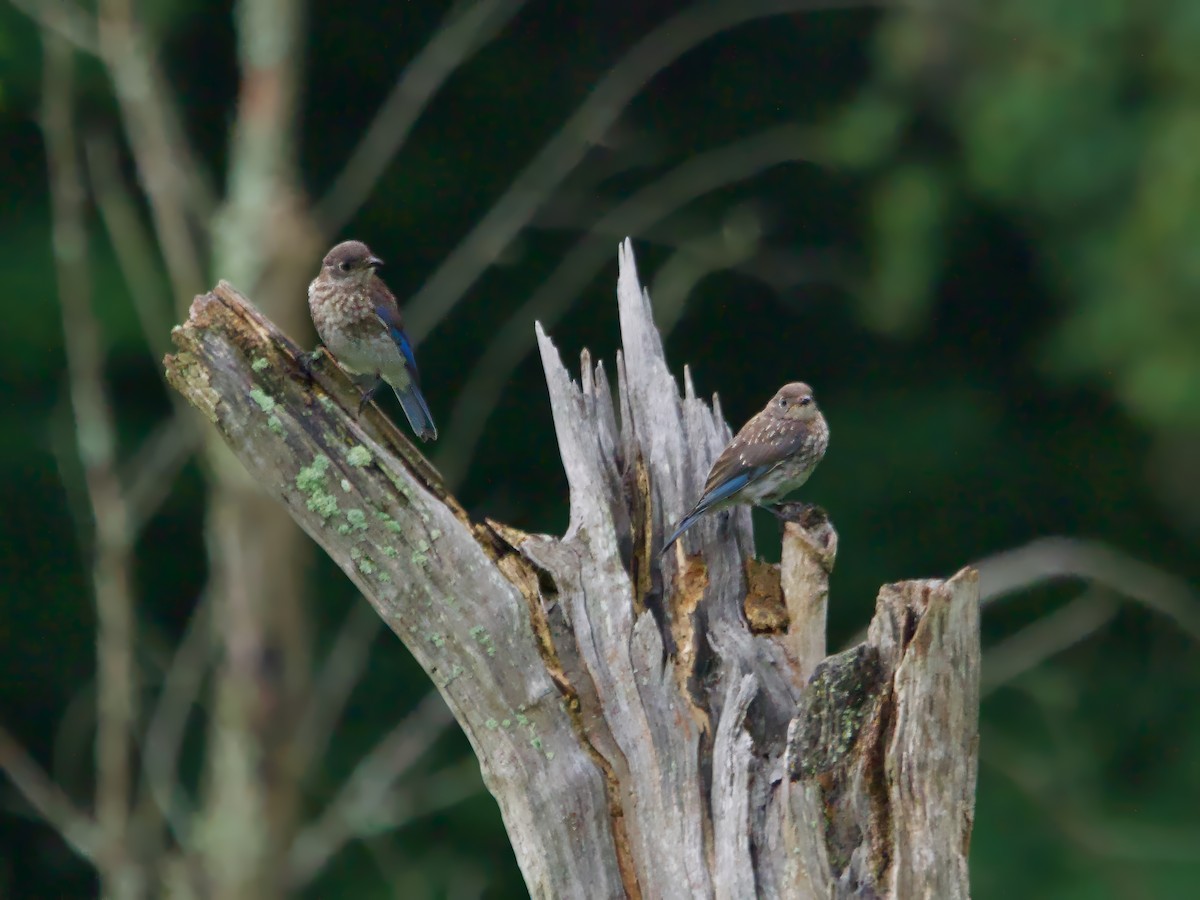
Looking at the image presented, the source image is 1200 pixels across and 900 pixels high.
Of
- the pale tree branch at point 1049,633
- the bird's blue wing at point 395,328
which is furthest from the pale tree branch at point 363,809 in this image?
the bird's blue wing at point 395,328

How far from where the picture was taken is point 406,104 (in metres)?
7.76

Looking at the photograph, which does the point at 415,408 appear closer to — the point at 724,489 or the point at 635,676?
the point at 724,489

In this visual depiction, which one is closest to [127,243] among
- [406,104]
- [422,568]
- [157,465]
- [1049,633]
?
[157,465]

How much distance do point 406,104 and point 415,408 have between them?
127 inches

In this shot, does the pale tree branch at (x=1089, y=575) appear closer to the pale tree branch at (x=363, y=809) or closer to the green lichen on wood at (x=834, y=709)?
the green lichen on wood at (x=834, y=709)

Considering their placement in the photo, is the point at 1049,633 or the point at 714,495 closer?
the point at 714,495

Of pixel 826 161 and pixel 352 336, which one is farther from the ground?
pixel 826 161

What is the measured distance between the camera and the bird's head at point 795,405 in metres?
4.88

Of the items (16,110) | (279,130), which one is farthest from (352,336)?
(16,110)

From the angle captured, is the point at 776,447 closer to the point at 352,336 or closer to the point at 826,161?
the point at 352,336

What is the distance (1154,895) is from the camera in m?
8.88

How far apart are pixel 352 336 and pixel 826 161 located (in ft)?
17.7

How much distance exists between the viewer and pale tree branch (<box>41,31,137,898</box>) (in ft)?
22.7

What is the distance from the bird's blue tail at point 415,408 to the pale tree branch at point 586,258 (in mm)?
2463
